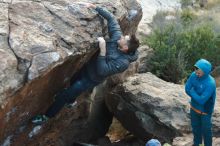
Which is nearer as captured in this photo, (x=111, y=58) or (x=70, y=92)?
(x=111, y=58)

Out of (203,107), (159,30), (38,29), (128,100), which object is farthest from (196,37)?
(38,29)

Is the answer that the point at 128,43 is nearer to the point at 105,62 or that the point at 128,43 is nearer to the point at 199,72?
the point at 105,62

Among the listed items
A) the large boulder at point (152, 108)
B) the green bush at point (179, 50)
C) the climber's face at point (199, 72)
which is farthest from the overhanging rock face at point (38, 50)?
the green bush at point (179, 50)

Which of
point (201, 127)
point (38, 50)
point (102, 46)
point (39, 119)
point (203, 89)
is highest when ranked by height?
point (38, 50)

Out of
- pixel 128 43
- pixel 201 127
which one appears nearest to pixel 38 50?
pixel 128 43

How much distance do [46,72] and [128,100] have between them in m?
3.81

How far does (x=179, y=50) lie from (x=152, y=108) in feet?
16.5

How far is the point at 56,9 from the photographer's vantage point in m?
7.79

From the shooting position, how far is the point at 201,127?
27.6 feet

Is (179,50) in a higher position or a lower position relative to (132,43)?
lower

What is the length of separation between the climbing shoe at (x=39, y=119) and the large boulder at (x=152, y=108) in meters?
2.69

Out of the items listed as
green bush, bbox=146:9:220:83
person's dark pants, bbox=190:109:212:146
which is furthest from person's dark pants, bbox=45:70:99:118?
green bush, bbox=146:9:220:83

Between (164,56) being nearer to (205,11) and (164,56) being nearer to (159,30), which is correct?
(159,30)

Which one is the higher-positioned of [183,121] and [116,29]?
[116,29]
